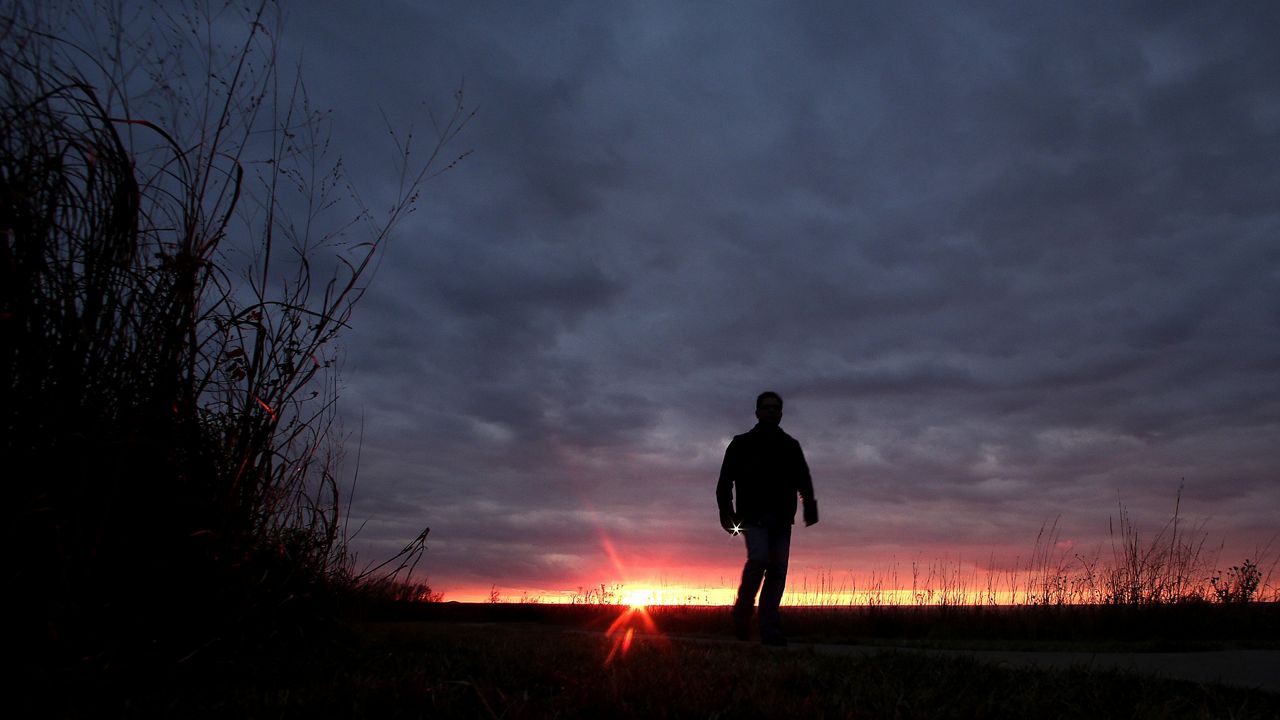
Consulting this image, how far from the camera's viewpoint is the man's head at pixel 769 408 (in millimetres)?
8156

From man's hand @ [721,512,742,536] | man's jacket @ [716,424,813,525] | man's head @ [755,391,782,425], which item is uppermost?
man's head @ [755,391,782,425]

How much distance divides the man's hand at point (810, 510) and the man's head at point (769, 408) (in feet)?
2.78

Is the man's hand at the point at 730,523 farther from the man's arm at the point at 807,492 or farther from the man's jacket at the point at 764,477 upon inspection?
the man's arm at the point at 807,492

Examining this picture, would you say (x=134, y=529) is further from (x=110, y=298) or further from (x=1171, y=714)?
(x=1171, y=714)

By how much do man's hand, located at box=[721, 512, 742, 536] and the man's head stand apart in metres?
1.01

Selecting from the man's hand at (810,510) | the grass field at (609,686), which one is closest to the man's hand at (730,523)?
the man's hand at (810,510)

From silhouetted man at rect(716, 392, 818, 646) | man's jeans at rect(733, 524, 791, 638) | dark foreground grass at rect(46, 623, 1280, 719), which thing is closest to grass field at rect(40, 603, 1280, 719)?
dark foreground grass at rect(46, 623, 1280, 719)

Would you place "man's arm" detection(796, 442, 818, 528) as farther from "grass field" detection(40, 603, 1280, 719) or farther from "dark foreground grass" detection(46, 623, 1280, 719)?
"dark foreground grass" detection(46, 623, 1280, 719)

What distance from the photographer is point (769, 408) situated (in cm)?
817

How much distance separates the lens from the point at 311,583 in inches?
197

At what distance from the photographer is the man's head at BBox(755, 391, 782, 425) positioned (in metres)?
8.16

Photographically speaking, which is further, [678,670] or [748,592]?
[748,592]

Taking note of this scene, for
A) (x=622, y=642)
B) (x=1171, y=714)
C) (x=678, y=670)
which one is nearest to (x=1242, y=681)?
(x=1171, y=714)

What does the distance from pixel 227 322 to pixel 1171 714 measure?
4.85m
